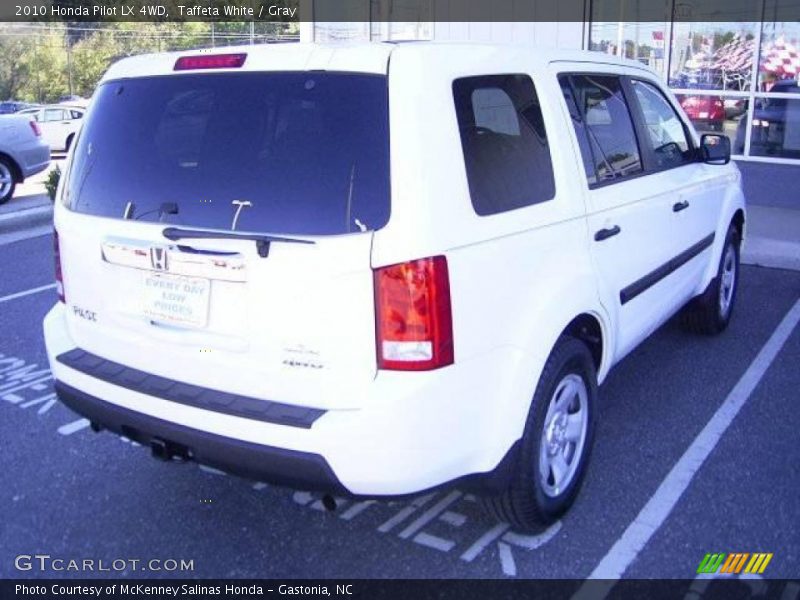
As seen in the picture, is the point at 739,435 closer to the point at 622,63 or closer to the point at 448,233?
the point at 622,63

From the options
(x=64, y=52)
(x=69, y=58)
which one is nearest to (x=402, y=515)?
(x=69, y=58)

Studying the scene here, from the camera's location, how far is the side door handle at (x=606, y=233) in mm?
3604

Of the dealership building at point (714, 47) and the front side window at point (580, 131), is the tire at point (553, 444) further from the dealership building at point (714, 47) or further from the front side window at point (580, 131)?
the dealership building at point (714, 47)

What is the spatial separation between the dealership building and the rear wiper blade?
8891 mm

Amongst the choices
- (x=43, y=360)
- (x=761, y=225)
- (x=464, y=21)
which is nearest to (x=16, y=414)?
(x=43, y=360)

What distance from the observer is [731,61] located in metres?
10.2

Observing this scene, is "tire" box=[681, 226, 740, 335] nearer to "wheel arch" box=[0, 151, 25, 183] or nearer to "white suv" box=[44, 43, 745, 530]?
"white suv" box=[44, 43, 745, 530]

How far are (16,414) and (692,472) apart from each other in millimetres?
3519

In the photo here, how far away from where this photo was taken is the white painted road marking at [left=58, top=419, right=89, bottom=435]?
444cm

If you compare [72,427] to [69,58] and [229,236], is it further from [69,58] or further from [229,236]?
[69,58]

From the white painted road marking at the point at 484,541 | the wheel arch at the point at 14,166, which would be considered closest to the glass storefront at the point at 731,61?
the white painted road marking at the point at 484,541

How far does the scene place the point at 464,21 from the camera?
11.7m

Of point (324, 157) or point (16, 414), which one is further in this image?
point (16, 414)

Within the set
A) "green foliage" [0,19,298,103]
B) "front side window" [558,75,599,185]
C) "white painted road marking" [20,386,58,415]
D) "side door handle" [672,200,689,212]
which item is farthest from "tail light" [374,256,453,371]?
"green foliage" [0,19,298,103]
